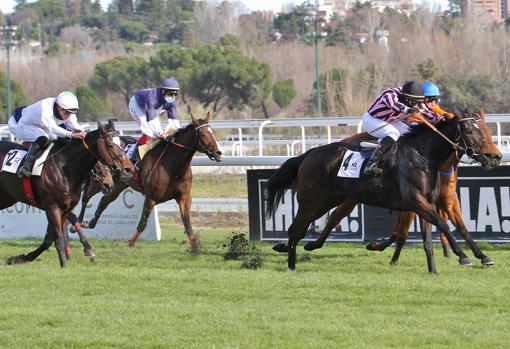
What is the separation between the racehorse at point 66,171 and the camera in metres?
11.1

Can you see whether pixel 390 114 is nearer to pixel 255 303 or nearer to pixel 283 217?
pixel 255 303

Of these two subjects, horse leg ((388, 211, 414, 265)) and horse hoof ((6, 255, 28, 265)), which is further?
horse hoof ((6, 255, 28, 265))

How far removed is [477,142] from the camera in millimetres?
10180

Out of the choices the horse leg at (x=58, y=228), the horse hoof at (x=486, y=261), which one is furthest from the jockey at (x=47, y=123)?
the horse hoof at (x=486, y=261)

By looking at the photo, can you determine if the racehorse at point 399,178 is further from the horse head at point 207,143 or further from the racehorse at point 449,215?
the horse head at point 207,143

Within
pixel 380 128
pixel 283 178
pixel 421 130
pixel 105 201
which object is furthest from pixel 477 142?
pixel 105 201

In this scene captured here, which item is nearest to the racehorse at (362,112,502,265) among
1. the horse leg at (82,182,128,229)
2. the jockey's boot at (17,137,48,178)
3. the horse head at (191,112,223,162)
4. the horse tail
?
the horse tail

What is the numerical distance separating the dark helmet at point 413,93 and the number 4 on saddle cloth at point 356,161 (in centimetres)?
55

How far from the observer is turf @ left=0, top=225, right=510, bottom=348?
7277 millimetres

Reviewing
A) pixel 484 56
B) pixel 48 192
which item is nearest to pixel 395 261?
pixel 48 192

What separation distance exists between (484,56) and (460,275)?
4385 centimetres

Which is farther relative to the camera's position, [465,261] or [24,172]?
[24,172]

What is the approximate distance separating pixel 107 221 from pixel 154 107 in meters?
2.16

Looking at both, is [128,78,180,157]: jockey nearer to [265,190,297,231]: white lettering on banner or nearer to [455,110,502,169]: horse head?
[265,190,297,231]: white lettering on banner
